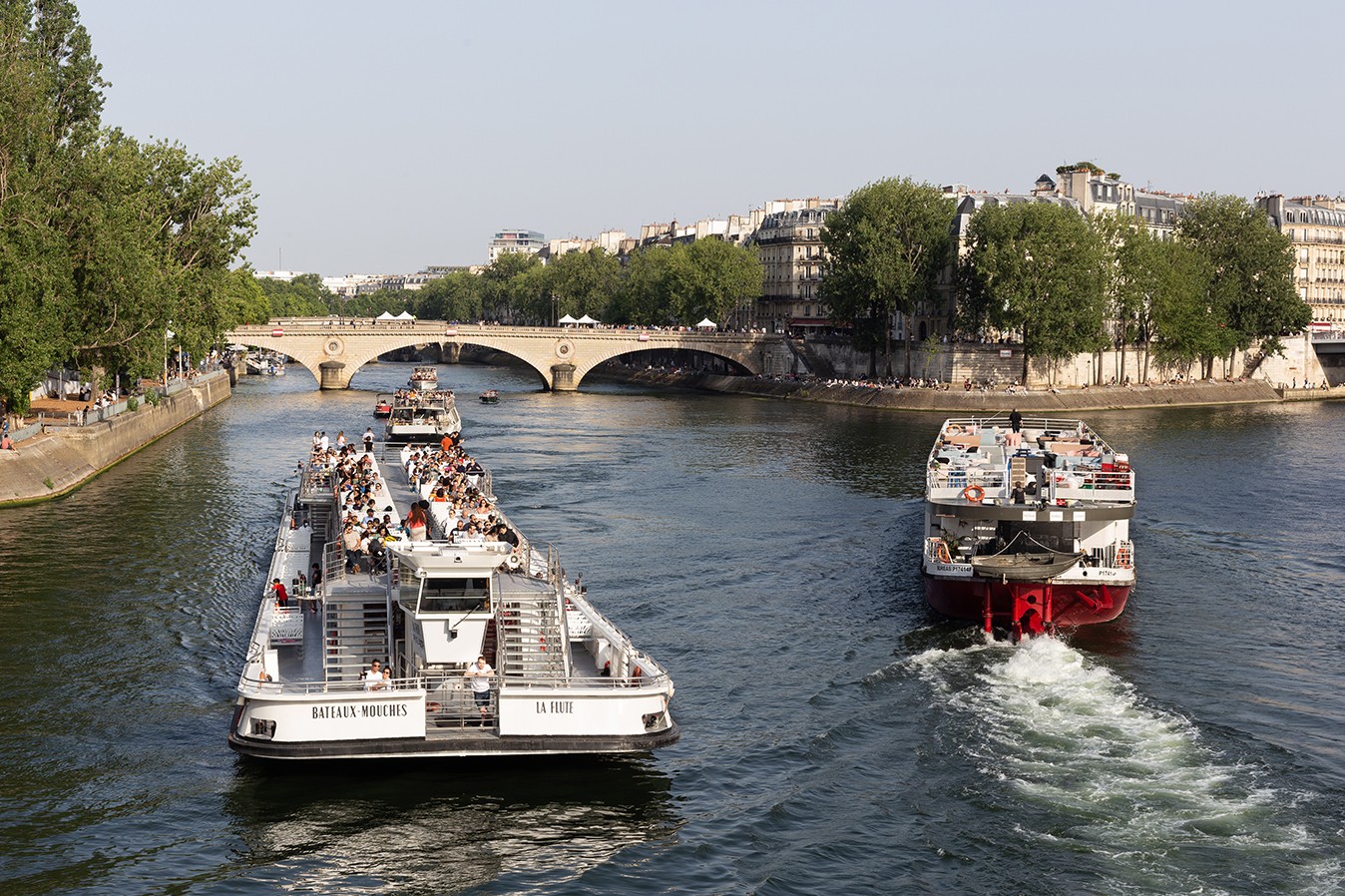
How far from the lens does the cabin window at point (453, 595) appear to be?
26.9 metres

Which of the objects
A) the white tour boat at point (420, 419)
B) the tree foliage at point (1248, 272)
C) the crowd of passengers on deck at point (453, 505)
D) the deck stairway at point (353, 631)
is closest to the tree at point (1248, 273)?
the tree foliage at point (1248, 272)

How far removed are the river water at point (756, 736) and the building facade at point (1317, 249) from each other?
12194 centimetres

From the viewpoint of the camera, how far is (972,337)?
13188 cm

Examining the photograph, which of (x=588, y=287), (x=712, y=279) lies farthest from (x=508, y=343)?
(x=588, y=287)

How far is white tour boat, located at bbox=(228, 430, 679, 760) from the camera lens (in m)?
26.0

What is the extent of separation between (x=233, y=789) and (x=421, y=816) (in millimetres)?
3788

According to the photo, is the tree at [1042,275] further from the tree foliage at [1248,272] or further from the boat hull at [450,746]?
the boat hull at [450,746]

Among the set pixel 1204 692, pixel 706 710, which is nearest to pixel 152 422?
pixel 706 710

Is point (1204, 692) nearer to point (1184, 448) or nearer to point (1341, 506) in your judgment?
point (1341, 506)

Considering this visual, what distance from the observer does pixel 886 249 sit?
126 meters

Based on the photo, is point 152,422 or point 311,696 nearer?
point 311,696

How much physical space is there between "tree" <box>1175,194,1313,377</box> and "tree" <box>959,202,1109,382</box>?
76.2ft

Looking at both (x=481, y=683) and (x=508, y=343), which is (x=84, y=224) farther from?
(x=508, y=343)

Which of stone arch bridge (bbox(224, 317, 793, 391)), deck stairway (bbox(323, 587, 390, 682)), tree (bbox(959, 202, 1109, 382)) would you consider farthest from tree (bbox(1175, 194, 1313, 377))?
deck stairway (bbox(323, 587, 390, 682))
